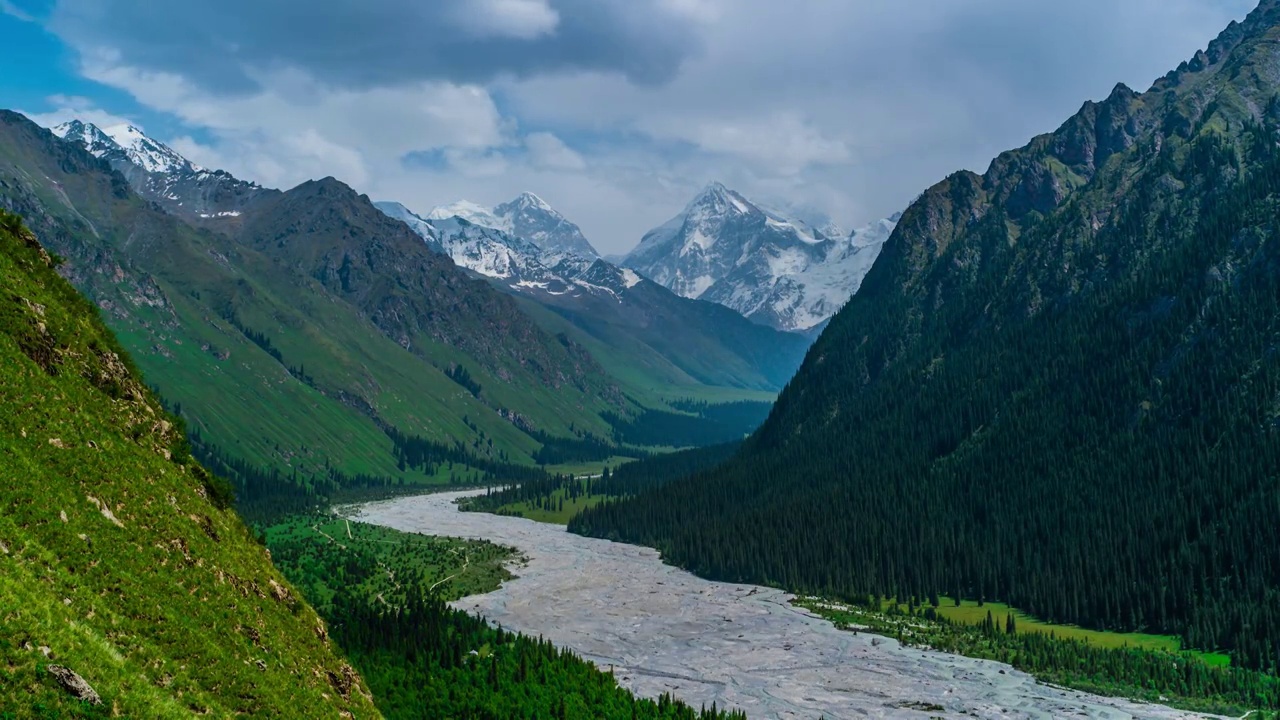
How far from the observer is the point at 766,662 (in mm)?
142875

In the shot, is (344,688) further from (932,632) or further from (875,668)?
(932,632)

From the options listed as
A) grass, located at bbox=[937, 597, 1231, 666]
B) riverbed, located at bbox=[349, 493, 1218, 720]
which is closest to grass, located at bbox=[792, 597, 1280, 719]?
grass, located at bbox=[937, 597, 1231, 666]

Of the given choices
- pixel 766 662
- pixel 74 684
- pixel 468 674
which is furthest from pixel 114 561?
pixel 766 662

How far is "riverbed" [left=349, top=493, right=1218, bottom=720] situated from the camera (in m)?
120

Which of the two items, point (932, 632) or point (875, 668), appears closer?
point (875, 668)

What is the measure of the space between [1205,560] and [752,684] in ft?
286

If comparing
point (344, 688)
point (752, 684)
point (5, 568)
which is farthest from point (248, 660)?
point (752, 684)

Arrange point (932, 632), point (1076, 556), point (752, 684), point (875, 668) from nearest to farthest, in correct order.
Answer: point (752, 684), point (875, 668), point (932, 632), point (1076, 556)

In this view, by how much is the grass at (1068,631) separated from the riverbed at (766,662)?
22.8m

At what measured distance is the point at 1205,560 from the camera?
541 ft

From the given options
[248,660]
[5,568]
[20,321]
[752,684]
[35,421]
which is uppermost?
[20,321]

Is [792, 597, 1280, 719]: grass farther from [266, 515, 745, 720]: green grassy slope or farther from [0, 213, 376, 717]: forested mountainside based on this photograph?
[0, 213, 376, 717]: forested mountainside

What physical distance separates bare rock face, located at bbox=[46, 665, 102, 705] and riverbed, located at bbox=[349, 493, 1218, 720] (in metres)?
92.4

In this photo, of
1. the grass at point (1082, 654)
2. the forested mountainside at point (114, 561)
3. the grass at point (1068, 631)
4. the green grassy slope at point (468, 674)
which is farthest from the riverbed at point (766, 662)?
the forested mountainside at point (114, 561)
